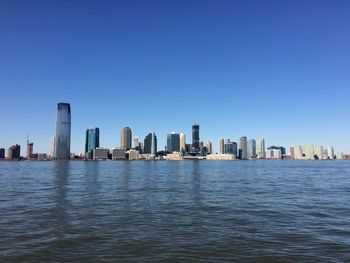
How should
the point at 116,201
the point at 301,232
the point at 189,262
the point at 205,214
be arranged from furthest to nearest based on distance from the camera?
1. the point at 116,201
2. the point at 205,214
3. the point at 301,232
4. the point at 189,262

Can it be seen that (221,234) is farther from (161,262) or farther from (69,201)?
(69,201)

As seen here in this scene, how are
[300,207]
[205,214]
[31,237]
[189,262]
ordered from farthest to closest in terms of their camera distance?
1. [300,207]
2. [205,214]
3. [31,237]
4. [189,262]

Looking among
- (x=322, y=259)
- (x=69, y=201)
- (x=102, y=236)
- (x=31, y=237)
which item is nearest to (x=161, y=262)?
(x=102, y=236)

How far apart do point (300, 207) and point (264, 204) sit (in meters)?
3.82

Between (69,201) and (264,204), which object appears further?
(69,201)

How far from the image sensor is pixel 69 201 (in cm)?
3872

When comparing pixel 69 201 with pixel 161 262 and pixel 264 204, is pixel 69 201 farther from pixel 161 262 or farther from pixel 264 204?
pixel 161 262

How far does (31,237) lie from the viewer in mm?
21031

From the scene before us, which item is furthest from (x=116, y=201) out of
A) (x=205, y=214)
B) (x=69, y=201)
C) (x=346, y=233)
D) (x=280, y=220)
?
(x=346, y=233)

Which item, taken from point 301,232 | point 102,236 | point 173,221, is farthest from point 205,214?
point 102,236

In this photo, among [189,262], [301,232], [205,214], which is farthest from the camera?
[205,214]

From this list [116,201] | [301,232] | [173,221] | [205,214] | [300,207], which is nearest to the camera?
[301,232]

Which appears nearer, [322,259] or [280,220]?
[322,259]

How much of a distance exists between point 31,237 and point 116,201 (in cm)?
1779
